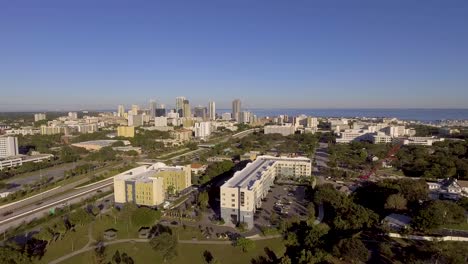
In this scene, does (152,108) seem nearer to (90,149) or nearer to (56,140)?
(56,140)

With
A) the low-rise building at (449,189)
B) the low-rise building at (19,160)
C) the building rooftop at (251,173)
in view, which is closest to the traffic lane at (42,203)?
the building rooftop at (251,173)

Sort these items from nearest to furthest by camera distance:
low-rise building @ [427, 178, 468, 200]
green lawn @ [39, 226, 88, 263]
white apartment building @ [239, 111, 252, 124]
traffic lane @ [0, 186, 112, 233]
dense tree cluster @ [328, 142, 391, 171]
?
1. green lawn @ [39, 226, 88, 263]
2. traffic lane @ [0, 186, 112, 233]
3. low-rise building @ [427, 178, 468, 200]
4. dense tree cluster @ [328, 142, 391, 171]
5. white apartment building @ [239, 111, 252, 124]

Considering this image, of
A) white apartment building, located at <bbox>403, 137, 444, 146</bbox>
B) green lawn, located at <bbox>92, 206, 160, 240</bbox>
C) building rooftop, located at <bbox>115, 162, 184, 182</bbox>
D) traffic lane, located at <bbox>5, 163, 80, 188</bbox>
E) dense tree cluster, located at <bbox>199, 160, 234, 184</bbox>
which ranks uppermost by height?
building rooftop, located at <bbox>115, 162, 184, 182</bbox>

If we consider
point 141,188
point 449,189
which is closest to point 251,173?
point 141,188

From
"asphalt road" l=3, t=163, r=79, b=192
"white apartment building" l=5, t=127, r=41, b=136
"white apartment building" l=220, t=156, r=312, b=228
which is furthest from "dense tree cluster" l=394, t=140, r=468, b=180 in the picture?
"white apartment building" l=5, t=127, r=41, b=136

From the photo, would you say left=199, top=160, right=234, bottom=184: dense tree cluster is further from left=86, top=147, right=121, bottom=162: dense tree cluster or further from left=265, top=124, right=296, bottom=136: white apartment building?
left=265, top=124, right=296, bottom=136: white apartment building

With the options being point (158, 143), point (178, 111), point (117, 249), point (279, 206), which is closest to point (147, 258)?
point (117, 249)
